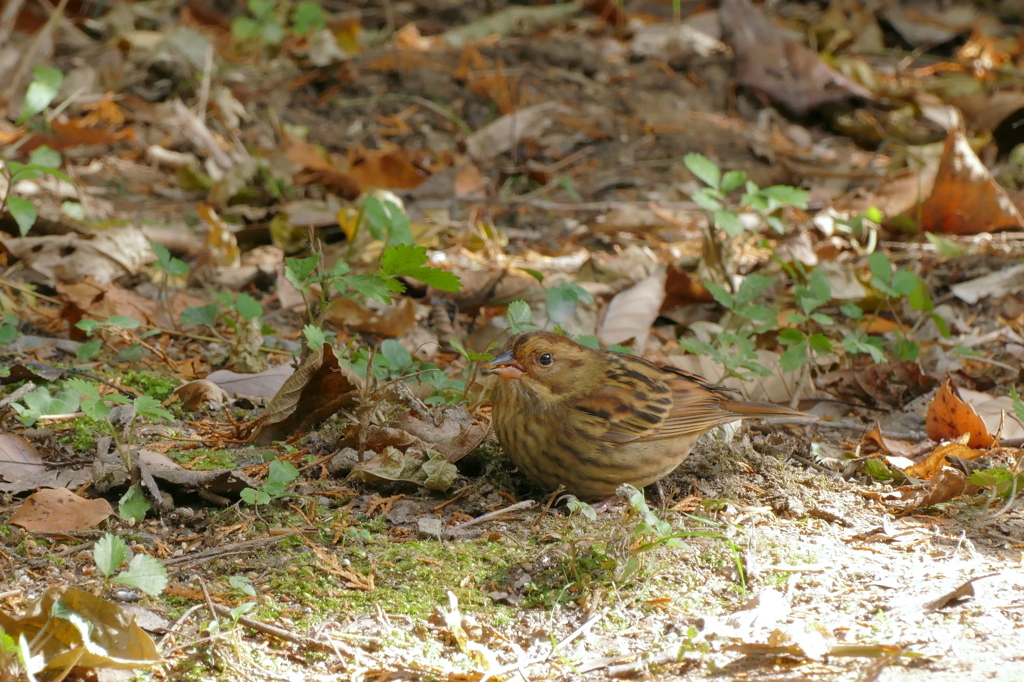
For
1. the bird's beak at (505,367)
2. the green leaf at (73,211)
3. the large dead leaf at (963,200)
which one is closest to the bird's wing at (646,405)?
the bird's beak at (505,367)

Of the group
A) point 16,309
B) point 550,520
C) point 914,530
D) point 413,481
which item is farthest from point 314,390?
point 914,530

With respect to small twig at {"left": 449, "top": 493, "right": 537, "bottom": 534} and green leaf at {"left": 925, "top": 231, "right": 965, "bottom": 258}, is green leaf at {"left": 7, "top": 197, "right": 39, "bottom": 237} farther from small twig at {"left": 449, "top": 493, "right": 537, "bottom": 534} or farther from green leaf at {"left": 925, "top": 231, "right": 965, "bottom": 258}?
green leaf at {"left": 925, "top": 231, "right": 965, "bottom": 258}

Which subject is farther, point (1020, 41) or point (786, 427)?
point (1020, 41)

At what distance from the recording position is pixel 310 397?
3959mm

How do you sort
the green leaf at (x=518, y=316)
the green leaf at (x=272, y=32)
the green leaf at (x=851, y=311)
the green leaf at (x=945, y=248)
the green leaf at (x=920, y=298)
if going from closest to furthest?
the green leaf at (x=518, y=316) < the green leaf at (x=851, y=311) < the green leaf at (x=920, y=298) < the green leaf at (x=945, y=248) < the green leaf at (x=272, y=32)

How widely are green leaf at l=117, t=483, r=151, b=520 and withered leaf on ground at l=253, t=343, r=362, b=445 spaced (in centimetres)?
66

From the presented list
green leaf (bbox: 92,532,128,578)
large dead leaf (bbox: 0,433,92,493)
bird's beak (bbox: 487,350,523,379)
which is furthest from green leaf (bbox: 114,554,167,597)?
bird's beak (bbox: 487,350,523,379)

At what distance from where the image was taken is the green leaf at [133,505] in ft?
10.7

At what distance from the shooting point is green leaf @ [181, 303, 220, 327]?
444 cm

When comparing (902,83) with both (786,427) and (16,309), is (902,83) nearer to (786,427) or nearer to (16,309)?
(786,427)

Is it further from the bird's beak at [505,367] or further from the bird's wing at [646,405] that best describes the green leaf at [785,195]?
the bird's beak at [505,367]

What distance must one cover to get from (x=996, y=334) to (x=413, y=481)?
123 inches

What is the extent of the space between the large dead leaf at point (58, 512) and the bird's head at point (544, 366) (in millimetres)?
1343

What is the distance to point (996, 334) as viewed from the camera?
5262 mm
